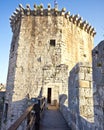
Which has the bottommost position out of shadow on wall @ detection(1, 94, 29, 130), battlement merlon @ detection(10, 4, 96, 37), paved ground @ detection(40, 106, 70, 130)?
shadow on wall @ detection(1, 94, 29, 130)

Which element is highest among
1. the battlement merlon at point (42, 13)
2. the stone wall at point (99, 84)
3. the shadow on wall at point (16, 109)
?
the battlement merlon at point (42, 13)

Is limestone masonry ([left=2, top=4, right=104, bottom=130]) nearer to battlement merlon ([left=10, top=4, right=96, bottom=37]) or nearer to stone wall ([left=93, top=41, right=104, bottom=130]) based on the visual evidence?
battlement merlon ([left=10, top=4, right=96, bottom=37])

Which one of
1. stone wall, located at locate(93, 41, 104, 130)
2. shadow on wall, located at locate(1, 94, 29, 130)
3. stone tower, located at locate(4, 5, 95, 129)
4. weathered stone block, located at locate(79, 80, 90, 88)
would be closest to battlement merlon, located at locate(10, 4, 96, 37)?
stone tower, located at locate(4, 5, 95, 129)

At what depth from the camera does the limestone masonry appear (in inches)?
491

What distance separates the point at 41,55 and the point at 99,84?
11.3m

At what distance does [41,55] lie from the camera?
13.5m

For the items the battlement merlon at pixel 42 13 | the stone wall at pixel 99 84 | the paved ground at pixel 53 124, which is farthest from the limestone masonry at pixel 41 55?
the stone wall at pixel 99 84

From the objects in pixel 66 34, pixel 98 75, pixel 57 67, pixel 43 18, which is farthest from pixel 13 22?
pixel 98 75

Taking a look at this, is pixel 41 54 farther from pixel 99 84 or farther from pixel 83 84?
pixel 99 84

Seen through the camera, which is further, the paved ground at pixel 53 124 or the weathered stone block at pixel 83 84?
the paved ground at pixel 53 124

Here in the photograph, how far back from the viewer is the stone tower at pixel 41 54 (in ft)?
41.0

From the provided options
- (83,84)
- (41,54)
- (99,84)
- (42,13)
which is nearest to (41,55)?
(41,54)

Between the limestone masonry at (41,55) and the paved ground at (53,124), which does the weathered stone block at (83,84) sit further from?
the limestone masonry at (41,55)

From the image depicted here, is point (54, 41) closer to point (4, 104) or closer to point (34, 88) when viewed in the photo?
point (34, 88)
